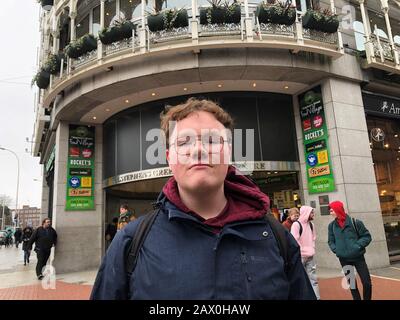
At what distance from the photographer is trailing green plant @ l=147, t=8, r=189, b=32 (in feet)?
32.9

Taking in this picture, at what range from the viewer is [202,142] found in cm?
165

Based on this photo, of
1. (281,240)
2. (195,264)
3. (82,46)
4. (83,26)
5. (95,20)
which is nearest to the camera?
(195,264)

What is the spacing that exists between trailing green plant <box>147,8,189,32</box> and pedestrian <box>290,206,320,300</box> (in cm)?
713

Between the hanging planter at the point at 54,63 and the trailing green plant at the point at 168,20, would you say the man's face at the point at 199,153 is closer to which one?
the trailing green plant at the point at 168,20

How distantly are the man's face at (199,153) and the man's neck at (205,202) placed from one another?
0.04 metres

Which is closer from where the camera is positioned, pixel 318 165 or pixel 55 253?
pixel 318 165

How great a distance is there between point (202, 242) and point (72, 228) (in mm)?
12285

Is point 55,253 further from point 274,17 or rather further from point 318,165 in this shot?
point 274,17

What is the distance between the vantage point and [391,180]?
12.4 meters

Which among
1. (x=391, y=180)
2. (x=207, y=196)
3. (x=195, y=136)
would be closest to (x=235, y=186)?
(x=207, y=196)

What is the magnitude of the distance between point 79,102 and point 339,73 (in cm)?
922

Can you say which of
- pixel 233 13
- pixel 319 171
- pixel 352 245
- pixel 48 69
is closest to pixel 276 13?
pixel 233 13

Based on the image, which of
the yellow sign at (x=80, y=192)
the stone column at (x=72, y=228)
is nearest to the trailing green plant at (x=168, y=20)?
the stone column at (x=72, y=228)

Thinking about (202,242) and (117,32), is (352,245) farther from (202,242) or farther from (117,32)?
(117,32)
